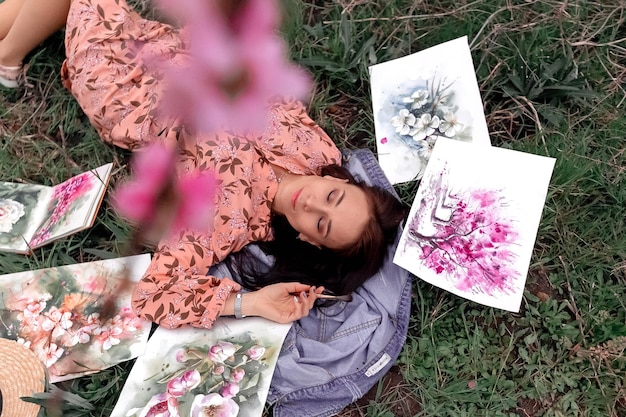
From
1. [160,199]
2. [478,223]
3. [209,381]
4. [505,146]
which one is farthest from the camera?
[505,146]

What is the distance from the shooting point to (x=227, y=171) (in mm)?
1324

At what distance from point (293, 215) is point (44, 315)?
2.13 ft

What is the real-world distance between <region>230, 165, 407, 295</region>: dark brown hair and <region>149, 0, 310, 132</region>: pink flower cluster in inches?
31.5

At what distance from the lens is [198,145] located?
125cm

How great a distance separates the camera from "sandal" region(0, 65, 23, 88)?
1.54 meters

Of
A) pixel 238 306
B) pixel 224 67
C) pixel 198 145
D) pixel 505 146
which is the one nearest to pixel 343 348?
pixel 238 306

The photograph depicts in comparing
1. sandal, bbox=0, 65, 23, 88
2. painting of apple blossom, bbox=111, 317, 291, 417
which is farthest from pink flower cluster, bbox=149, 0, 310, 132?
sandal, bbox=0, 65, 23, 88

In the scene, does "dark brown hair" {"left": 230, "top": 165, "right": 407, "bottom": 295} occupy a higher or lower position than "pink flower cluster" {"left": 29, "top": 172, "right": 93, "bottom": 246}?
lower

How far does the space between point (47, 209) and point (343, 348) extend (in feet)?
2.82

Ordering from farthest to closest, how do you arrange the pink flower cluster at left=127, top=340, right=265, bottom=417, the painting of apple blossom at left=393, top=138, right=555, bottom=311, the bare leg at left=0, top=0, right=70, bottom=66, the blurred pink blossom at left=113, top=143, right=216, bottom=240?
the bare leg at left=0, top=0, right=70, bottom=66 → the painting of apple blossom at left=393, top=138, right=555, bottom=311 → the pink flower cluster at left=127, top=340, right=265, bottom=417 → the blurred pink blossom at left=113, top=143, right=216, bottom=240

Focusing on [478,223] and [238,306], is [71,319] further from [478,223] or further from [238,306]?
[478,223]

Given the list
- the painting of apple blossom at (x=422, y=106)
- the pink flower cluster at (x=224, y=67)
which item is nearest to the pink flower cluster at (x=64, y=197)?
the painting of apple blossom at (x=422, y=106)

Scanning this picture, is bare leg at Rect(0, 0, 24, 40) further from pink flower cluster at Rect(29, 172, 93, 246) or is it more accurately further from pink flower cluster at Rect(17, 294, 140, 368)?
pink flower cluster at Rect(17, 294, 140, 368)

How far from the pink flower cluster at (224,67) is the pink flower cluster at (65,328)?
929 millimetres
